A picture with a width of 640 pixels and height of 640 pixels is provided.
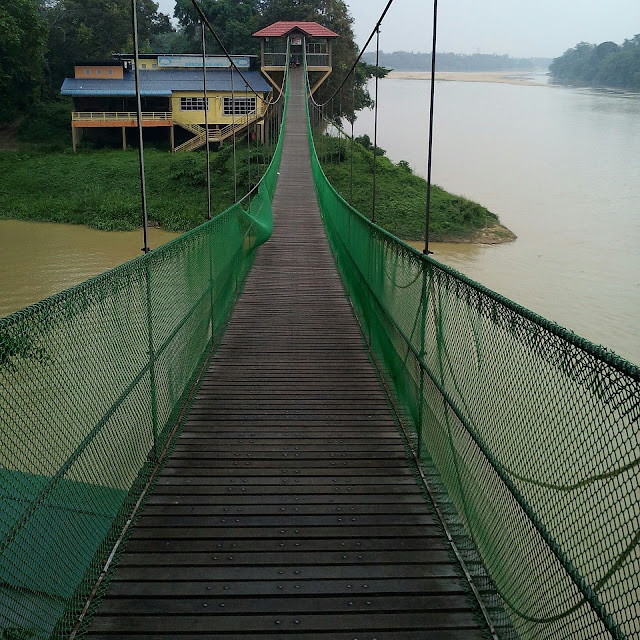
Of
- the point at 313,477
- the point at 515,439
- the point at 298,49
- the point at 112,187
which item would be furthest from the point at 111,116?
the point at 515,439

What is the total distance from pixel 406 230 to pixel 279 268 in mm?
15329

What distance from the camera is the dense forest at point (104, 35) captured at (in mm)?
36500

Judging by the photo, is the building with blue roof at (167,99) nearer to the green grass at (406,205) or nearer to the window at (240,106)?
the window at (240,106)

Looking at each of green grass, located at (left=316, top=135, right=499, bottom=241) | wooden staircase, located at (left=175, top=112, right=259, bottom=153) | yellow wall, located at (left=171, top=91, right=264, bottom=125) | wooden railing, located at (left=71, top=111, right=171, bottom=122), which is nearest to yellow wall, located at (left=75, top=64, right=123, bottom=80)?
wooden railing, located at (left=71, top=111, right=171, bottom=122)

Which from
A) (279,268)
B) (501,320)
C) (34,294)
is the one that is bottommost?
(34,294)

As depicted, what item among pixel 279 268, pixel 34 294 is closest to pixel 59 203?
pixel 34 294

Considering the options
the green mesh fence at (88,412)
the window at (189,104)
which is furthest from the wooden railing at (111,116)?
the green mesh fence at (88,412)

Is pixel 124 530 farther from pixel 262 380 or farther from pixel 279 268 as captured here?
pixel 279 268

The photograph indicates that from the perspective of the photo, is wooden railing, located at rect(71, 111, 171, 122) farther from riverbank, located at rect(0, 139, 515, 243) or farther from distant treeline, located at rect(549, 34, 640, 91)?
distant treeline, located at rect(549, 34, 640, 91)

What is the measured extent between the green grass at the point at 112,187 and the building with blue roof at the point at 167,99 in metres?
2.09

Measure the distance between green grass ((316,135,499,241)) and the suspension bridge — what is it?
2018cm

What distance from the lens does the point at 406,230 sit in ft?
83.6

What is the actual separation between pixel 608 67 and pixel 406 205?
53.4 meters

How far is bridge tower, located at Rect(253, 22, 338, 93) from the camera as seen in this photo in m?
35.8
